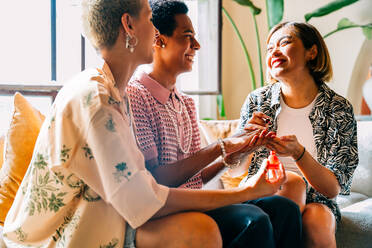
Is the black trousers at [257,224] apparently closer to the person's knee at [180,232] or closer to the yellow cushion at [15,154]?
the person's knee at [180,232]

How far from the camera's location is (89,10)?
1084 mm

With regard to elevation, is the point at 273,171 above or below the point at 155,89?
below

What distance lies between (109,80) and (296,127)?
89 cm

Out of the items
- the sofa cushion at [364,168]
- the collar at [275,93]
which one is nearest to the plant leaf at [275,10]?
the sofa cushion at [364,168]

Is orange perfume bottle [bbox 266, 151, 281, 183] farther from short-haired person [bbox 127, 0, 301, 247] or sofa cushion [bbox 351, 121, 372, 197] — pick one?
sofa cushion [bbox 351, 121, 372, 197]

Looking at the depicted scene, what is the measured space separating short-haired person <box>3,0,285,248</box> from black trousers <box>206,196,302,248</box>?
6 cm

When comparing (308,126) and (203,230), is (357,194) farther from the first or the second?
(203,230)

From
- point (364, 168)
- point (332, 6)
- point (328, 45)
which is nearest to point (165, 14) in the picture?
point (364, 168)

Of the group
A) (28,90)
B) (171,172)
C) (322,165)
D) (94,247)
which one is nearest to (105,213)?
(94,247)

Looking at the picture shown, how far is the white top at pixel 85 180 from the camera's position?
35.1 inches

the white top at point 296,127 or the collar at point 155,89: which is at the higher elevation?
the collar at point 155,89

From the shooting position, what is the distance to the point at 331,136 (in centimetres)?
155

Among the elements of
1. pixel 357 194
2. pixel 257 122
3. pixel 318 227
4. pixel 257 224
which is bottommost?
pixel 357 194

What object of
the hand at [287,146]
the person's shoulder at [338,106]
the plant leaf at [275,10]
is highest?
the plant leaf at [275,10]
